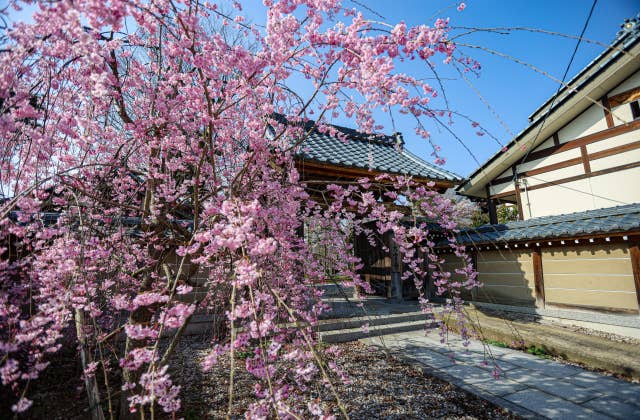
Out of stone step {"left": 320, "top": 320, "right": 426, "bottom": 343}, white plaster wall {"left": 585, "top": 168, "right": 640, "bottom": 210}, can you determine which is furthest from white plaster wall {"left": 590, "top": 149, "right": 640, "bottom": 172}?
stone step {"left": 320, "top": 320, "right": 426, "bottom": 343}

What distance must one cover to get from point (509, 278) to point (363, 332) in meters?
5.32

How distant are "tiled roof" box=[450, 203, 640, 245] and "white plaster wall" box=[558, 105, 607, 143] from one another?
2500 millimetres

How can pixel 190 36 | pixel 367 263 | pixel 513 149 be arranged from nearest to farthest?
pixel 190 36 → pixel 513 149 → pixel 367 263

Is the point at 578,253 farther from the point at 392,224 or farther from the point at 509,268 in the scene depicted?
the point at 392,224

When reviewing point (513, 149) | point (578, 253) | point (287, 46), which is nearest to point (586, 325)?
point (578, 253)

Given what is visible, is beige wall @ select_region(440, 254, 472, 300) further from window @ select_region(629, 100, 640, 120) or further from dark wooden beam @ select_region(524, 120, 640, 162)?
window @ select_region(629, 100, 640, 120)

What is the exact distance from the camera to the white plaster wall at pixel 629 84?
7508mm

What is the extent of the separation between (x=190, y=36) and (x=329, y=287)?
877 cm

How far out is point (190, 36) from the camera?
2.24 meters

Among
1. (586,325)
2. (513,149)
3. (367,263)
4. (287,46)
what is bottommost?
(586,325)

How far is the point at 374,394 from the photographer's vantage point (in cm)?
382

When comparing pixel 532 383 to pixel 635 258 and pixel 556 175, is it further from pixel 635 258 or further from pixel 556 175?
A: pixel 556 175

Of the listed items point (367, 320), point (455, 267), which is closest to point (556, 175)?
point (455, 267)

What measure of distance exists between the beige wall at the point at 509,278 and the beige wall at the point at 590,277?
430mm
